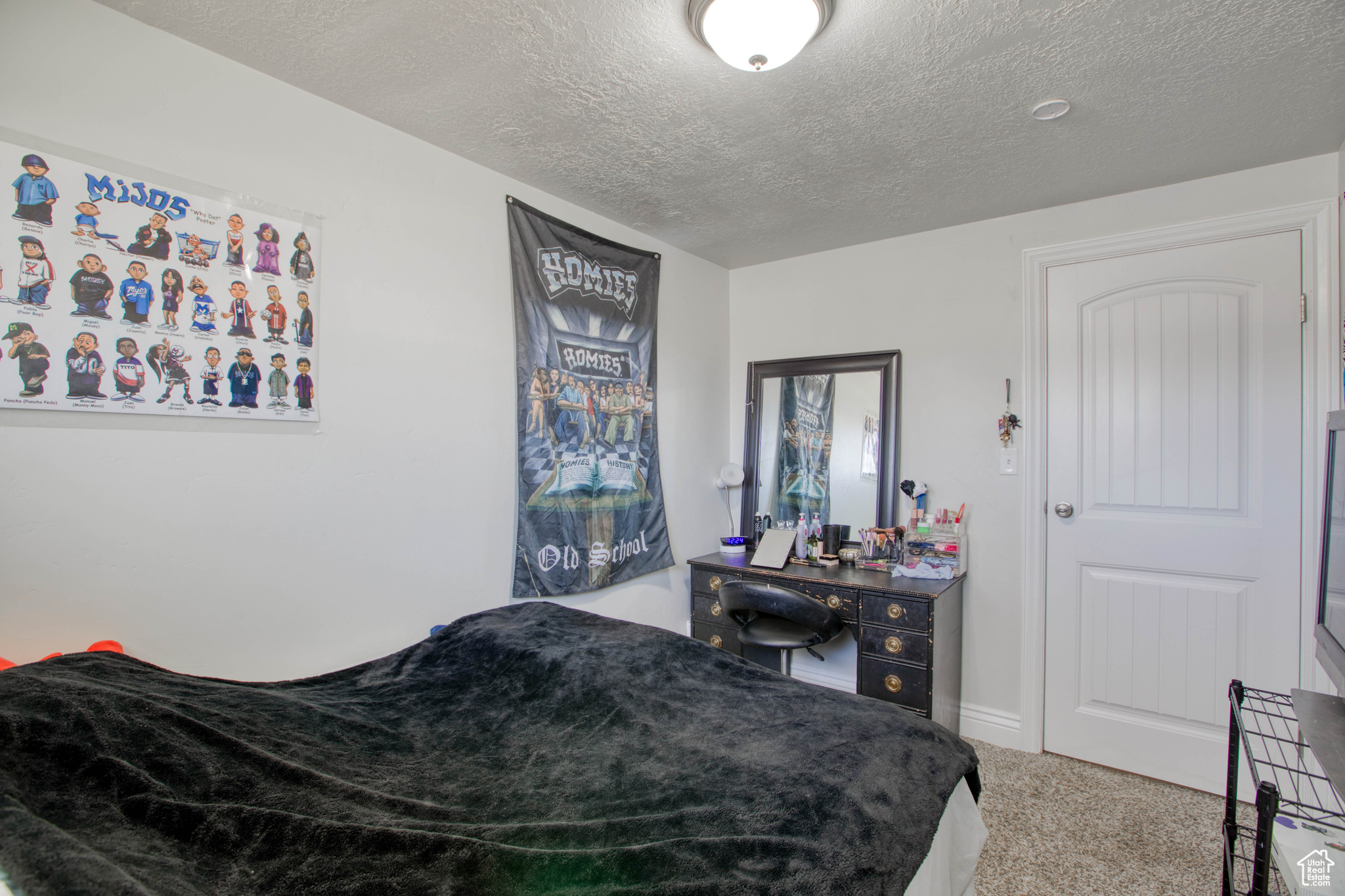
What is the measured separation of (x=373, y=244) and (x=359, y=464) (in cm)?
73

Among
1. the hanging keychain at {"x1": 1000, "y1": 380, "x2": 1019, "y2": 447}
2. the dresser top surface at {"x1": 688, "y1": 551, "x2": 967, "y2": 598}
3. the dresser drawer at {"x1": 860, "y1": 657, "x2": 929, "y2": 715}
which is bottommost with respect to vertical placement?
the dresser drawer at {"x1": 860, "y1": 657, "x2": 929, "y2": 715}

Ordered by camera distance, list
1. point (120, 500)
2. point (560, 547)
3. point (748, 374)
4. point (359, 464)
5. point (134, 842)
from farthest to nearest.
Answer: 1. point (748, 374)
2. point (560, 547)
3. point (359, 464)
4. point (120, 500)
5. point (134, 842)

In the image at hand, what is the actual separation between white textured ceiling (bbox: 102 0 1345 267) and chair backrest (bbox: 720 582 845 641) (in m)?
1.70

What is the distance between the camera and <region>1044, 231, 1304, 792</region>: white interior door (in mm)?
2289

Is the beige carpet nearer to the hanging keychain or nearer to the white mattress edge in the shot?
the white mattress edge

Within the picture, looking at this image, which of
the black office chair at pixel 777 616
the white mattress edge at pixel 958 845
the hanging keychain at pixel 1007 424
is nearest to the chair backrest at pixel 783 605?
the black office chair at pixel 777 616

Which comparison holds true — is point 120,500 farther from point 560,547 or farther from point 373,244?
point 560,547

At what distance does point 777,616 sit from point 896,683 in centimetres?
56

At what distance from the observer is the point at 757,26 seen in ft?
4.72

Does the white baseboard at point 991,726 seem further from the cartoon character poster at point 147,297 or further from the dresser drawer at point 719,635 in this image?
the cartoon character poster at point 147,297

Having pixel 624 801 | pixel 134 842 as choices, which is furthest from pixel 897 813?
pixel 134 842

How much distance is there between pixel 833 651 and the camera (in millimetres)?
3262

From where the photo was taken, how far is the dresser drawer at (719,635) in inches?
115
